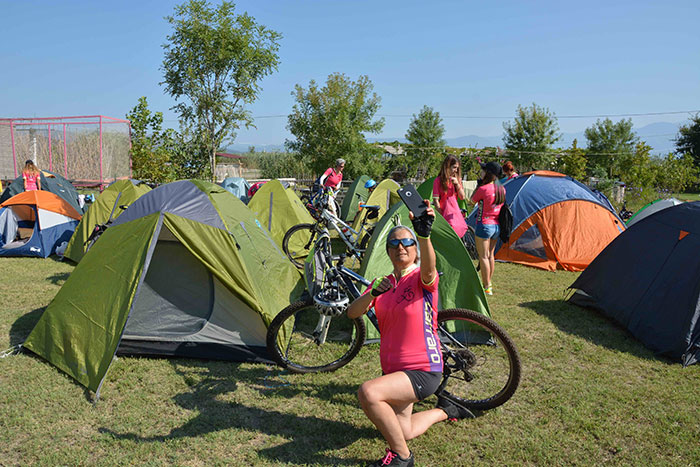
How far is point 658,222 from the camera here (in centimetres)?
503

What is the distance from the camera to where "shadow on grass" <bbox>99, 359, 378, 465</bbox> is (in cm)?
285

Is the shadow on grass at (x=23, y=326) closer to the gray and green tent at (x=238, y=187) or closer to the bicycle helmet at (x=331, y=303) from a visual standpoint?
the bicycle helmet at (x=331, y=303)

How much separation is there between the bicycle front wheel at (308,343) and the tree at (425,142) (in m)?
29.8

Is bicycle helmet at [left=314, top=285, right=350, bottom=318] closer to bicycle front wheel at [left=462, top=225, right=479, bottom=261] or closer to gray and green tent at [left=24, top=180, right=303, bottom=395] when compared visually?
gray and green tent at [left=24, top=180, right=303, bottom=395]

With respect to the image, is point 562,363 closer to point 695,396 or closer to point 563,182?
point 695,396

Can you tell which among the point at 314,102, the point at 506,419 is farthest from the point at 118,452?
the point at 314,102

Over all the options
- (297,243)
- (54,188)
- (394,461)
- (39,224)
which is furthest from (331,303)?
(54,188)

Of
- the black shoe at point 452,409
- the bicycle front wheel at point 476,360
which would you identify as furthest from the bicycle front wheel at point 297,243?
the black shoe at point 452,409

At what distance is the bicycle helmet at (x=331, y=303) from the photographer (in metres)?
3.18

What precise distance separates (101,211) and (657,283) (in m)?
8.23

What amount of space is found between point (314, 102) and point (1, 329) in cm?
1881

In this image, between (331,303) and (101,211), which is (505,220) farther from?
(101,211)

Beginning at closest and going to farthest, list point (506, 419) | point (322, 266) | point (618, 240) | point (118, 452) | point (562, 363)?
point (118, 452), point (506, 419), point (322, 266), point (562, 363), point (618, 240)

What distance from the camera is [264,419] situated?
320 cm
